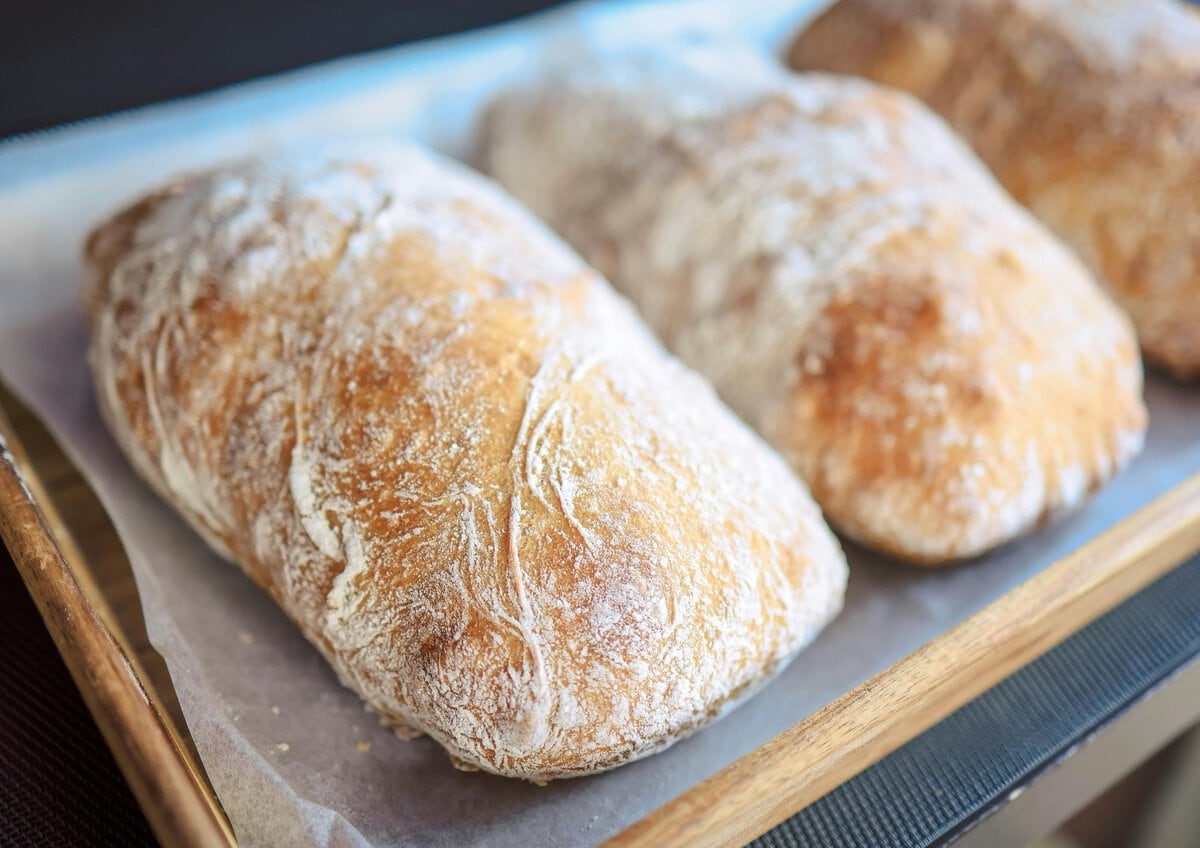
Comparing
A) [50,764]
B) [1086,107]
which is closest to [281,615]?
[50,764]

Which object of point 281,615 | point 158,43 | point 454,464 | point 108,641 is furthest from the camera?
point 158,43

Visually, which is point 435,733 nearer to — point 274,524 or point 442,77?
point 274,524

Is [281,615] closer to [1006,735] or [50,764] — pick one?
[50,764]

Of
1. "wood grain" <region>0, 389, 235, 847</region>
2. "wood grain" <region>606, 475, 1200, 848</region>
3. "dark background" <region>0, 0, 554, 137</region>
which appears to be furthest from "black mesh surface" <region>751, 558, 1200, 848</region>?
"dark background" <region>0, 0, 554, 137</region>

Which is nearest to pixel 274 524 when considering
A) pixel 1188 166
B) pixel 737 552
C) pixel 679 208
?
pixel 737 552

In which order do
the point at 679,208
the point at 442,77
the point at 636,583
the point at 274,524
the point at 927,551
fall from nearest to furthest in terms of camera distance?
the point at 636,583, the point at 274,524, the point at 927,551, the point at 679,208, the point at 442,77

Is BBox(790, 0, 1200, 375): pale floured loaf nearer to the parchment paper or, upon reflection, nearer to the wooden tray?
the parchment paper
